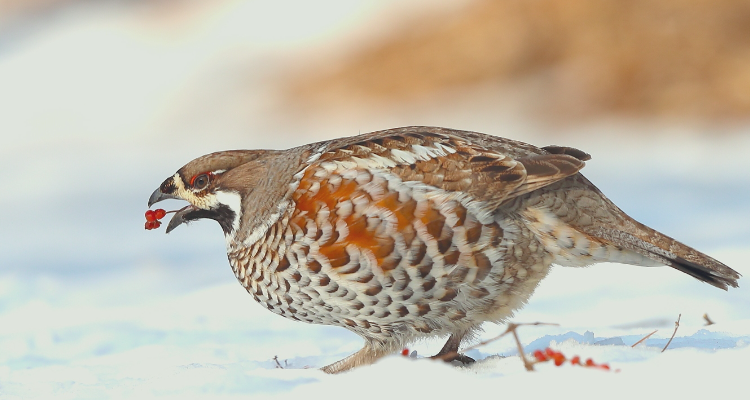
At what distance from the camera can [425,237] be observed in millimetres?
4164

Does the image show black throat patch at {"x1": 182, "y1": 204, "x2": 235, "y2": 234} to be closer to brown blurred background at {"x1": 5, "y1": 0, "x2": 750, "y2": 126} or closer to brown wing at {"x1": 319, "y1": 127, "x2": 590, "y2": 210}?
brown wing at {"x1": 319, "y1": 127, "x2": 590, "y2": 210}

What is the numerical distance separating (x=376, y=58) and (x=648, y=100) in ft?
17.6

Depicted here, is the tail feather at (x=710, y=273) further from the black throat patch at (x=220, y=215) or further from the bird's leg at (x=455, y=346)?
the black throat patch at (x=220, y=215)

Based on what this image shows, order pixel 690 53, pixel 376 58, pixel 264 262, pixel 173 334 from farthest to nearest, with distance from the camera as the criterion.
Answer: pixel 376 58
pixel 690 53
pixel 173 334
pixel 264 262

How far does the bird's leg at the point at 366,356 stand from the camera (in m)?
4.60

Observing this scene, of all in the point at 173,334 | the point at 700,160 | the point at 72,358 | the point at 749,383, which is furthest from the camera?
the point at 700,160

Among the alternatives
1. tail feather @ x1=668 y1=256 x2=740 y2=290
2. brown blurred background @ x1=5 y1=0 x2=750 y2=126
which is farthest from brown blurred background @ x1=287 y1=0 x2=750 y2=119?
tail feather @ x1=668 y1=256 x2=740 y2=290

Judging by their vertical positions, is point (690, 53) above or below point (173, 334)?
above

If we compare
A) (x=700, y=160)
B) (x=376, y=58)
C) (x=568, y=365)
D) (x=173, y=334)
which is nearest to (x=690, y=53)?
(x=700, y=160)

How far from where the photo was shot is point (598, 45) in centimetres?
1505

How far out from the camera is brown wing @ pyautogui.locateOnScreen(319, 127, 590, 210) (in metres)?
4.26

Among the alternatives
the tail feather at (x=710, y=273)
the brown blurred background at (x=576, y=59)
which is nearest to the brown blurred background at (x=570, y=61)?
the brown blurred background at (x=576, y=59)

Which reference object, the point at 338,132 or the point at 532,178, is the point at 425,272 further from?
the point at 338,132

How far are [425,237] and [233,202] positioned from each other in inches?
53.3
